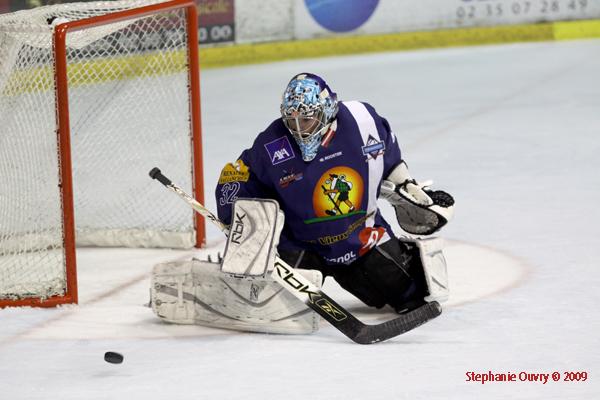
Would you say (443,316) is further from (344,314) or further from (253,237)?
(253,237)

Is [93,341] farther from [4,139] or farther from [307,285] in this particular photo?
[4,139]

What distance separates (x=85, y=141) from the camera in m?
5.48

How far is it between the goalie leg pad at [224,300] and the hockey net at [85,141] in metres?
0.44

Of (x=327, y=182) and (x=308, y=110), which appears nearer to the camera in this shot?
(x=308, y=110)

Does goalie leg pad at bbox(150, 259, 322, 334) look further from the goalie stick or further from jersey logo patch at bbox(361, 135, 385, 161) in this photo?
jersey logo patch at bbox(361, 135, 385, 161)

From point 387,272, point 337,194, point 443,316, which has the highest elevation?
point 337,194

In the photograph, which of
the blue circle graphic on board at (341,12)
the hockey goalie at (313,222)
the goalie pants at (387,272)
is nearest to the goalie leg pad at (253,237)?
the hockey goalie at (313,222)

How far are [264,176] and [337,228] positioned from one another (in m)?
0.26

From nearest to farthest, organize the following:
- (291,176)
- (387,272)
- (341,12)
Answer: (291,176) < (387,272) < (341,12)

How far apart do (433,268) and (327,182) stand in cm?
41

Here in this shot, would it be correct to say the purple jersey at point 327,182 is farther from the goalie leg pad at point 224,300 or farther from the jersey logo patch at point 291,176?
the goalie leg pad at point 224,300

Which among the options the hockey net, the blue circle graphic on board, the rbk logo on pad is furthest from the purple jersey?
the blue circle graphic on board

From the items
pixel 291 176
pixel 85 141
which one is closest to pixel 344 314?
pixel 291 176

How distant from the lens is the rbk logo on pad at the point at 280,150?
396cm
